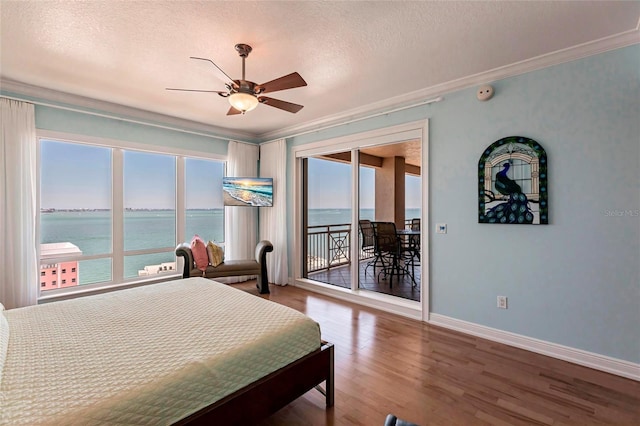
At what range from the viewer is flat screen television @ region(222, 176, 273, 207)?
482cm

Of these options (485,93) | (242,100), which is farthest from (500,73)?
(242,100)

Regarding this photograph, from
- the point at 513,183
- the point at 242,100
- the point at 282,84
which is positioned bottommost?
the point at 513,183

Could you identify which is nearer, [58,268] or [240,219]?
[58,268]

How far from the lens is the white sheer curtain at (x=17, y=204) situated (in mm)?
3057

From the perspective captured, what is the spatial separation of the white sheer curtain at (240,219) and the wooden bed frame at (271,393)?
3365 millimetres

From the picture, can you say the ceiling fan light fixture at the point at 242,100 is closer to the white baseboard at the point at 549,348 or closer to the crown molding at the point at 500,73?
the crown molding at the point at 500,73

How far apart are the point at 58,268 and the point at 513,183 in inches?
206

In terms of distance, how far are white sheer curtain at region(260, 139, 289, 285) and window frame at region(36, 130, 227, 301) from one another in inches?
48.0

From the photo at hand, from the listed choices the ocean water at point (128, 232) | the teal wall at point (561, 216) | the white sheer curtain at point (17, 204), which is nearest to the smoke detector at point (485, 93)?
the teal wall at point (561, 216)

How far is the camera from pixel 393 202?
20.3ft

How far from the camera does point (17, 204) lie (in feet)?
10.3

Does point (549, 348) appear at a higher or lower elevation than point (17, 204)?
lower

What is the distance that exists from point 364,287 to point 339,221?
1804 millimetres

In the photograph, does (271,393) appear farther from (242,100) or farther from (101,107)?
(101,107)
